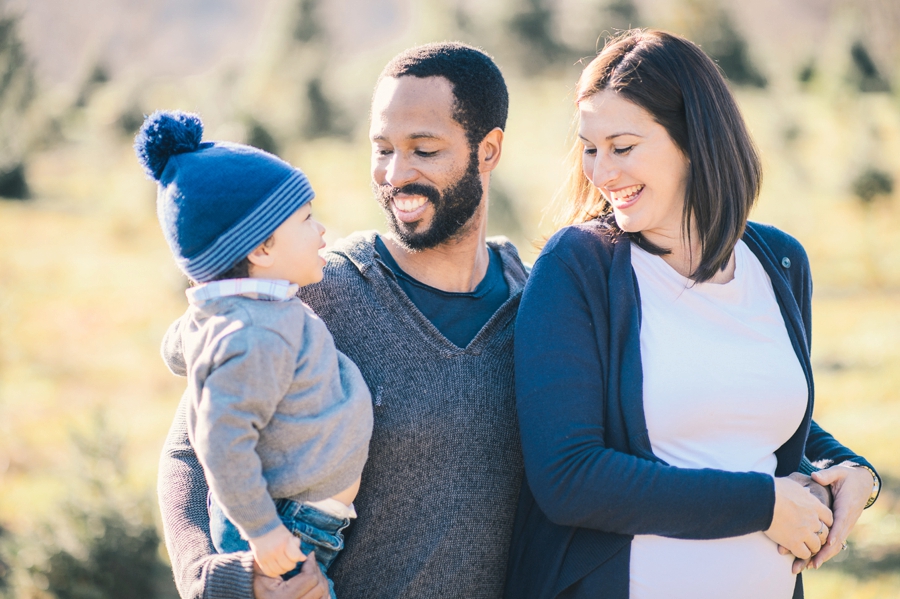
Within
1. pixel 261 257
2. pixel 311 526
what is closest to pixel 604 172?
pixel 261 257

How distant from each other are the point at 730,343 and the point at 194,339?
1.31 m

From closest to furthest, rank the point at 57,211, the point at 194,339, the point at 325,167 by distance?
the point at 194,339 → the point at 57,211 → the point at 325,167

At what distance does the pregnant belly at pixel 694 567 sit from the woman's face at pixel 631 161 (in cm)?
79

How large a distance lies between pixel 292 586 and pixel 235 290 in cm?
68

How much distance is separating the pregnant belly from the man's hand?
0.74 m

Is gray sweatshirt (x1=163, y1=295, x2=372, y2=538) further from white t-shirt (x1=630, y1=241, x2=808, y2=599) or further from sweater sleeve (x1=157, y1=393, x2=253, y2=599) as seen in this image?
white t-shirt (x1=630, y1=241, x2=808, y2=599)

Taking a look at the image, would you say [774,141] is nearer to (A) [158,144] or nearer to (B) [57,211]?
(B) [57,211]

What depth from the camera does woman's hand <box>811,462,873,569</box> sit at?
1.92 metres

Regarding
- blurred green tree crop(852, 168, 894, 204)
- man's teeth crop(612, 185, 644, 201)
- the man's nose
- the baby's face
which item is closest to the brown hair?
man's teeth crop(612, 185, 644, 201)

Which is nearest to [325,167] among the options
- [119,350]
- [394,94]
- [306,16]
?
[306,16]

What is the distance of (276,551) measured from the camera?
165cm

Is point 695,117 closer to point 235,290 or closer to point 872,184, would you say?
point 235,290

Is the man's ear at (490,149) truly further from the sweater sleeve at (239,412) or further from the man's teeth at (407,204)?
the sweater sleeve at (239,412)

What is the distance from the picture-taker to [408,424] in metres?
1.97
